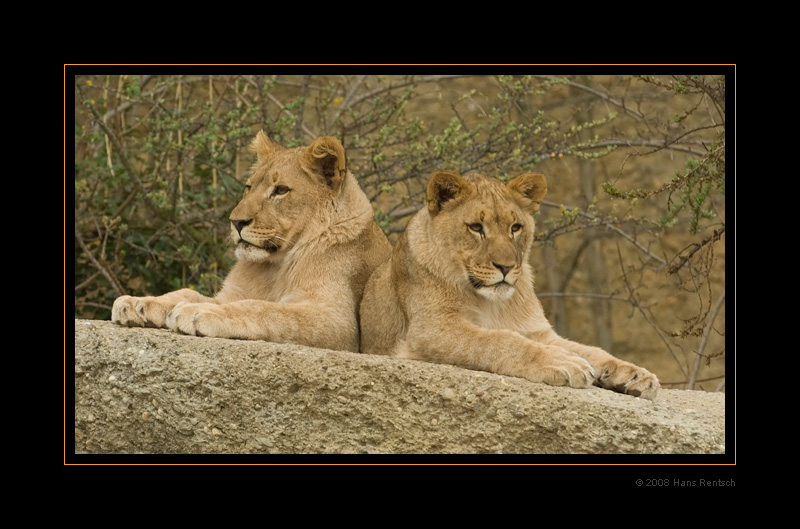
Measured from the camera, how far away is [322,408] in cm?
584

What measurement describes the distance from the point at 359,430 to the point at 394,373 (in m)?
0.37

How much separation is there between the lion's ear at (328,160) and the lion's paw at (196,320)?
1321 mm

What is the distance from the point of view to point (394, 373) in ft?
19.4

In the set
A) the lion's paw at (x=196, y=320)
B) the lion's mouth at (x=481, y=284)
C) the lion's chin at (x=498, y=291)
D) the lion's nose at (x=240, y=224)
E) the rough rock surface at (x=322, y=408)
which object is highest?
the lion's nose at (x=240, y=224)

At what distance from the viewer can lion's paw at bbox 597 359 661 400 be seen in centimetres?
618

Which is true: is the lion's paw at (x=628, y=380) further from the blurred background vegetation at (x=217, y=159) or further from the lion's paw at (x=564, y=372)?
the blurred background vegetation at (x=217, y=159)

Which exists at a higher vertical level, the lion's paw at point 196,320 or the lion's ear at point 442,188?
the lion's ear at point 442,188

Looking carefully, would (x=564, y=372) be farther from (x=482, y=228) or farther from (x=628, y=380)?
(x=482, y=228)

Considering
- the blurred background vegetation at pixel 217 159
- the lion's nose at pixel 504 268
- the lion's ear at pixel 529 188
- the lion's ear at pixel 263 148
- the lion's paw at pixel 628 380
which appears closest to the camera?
the lion's paw at pixel 628 380

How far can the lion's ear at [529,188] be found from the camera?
6723 millimetres

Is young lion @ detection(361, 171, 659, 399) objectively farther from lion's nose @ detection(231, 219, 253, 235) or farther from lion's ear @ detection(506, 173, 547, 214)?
lion's nose @ detection(231, 219, 253, 235)

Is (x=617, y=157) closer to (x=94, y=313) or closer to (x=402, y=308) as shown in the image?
(x=94, y=313)

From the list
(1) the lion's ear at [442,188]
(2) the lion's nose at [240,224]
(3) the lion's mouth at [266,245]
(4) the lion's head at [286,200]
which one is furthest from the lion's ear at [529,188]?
(2) the lion's nose at [240,224]

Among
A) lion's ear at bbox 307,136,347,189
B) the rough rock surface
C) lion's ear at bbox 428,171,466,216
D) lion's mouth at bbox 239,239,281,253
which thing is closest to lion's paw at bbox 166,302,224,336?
the rough rock surface
